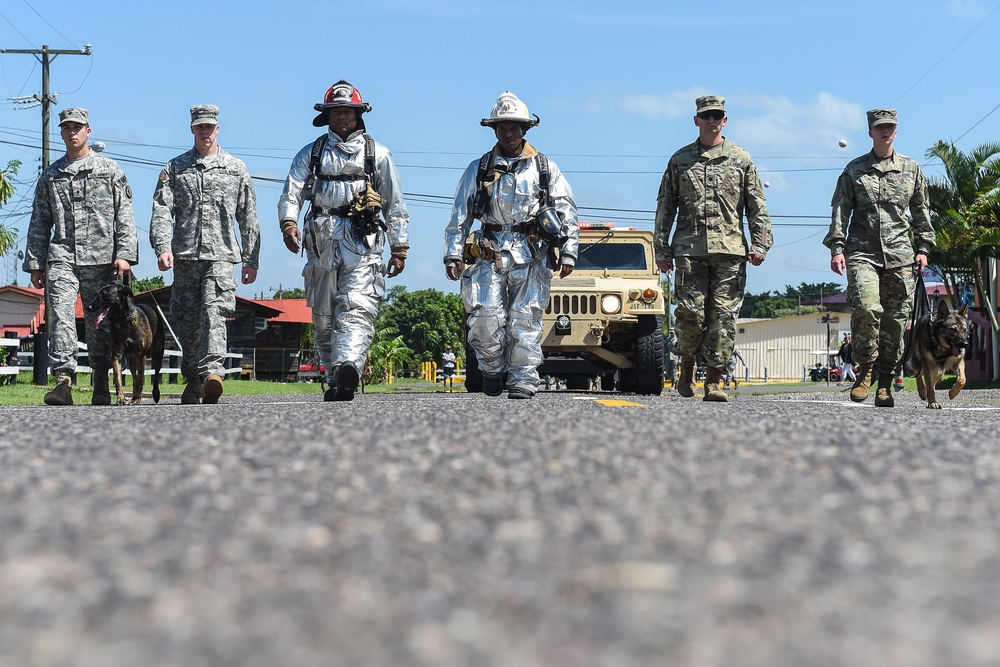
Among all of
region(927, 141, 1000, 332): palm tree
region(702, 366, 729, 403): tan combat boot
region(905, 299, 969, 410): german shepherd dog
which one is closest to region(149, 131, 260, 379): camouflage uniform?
region(702, 366, 729, 403): tan combat boot

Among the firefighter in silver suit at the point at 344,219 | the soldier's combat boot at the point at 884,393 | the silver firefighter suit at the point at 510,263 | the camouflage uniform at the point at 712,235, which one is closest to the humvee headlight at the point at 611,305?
the camouflage uniform at the point at 712,235

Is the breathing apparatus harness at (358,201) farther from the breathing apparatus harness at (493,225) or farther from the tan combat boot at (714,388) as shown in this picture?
the tan combat boot at (714,388)

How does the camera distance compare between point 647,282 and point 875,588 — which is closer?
point 875,588

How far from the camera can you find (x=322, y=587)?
2389 mm

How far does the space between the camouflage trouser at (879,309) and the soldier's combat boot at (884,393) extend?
77mm

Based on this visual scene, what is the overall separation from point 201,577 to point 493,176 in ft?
23.9

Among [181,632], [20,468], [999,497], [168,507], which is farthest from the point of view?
[20,468]

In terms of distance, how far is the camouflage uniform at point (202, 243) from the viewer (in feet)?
31.1

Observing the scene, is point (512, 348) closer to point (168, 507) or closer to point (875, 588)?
point (168, 507)

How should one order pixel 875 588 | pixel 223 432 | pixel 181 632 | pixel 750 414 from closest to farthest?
pixel 181 632 → pixel 875 588 → pixel 223 432 → pixel 750 414

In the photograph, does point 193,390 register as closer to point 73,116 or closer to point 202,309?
point 202,309

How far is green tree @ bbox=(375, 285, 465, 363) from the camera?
128 metres

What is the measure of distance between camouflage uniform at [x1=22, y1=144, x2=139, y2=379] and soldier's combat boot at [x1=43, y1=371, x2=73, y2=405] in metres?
0.11

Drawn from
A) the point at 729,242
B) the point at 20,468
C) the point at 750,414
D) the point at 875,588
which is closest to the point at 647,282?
the point at 729,242
